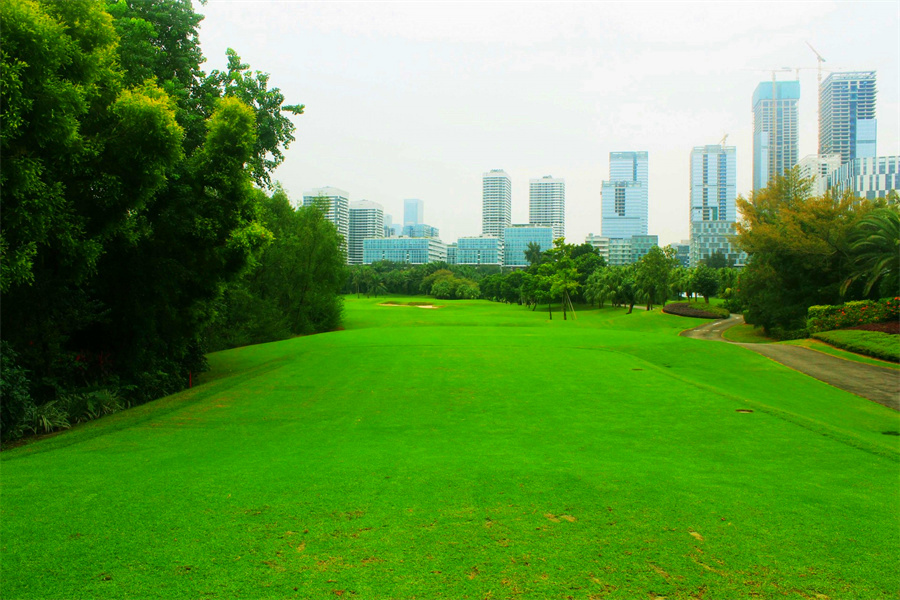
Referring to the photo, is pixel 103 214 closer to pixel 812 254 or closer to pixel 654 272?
pixel 812 254

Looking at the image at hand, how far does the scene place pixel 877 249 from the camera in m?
29.3

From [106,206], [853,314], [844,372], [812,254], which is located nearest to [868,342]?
[844,372]

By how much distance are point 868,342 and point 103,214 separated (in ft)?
86.1

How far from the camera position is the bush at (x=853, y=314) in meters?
25.3

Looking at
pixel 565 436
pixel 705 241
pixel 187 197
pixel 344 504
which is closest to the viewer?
pixel 344 504

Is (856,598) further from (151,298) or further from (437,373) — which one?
(151,298)

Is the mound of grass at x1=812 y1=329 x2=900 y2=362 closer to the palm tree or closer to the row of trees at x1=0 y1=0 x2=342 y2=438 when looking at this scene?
the palm tree

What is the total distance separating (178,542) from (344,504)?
1.45 m

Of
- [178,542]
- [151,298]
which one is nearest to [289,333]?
[151,298]

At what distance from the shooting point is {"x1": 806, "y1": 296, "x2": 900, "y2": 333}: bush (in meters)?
25.3

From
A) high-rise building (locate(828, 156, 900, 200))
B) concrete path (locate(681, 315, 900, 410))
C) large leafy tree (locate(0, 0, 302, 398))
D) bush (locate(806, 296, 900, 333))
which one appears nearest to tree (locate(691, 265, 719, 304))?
bush (locate(806, 296, 900, 333))

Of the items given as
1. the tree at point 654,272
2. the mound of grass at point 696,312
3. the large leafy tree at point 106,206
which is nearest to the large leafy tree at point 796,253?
the mound of grass at point 696,312

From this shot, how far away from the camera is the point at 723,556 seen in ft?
13.7

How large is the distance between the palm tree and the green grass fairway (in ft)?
66.6
